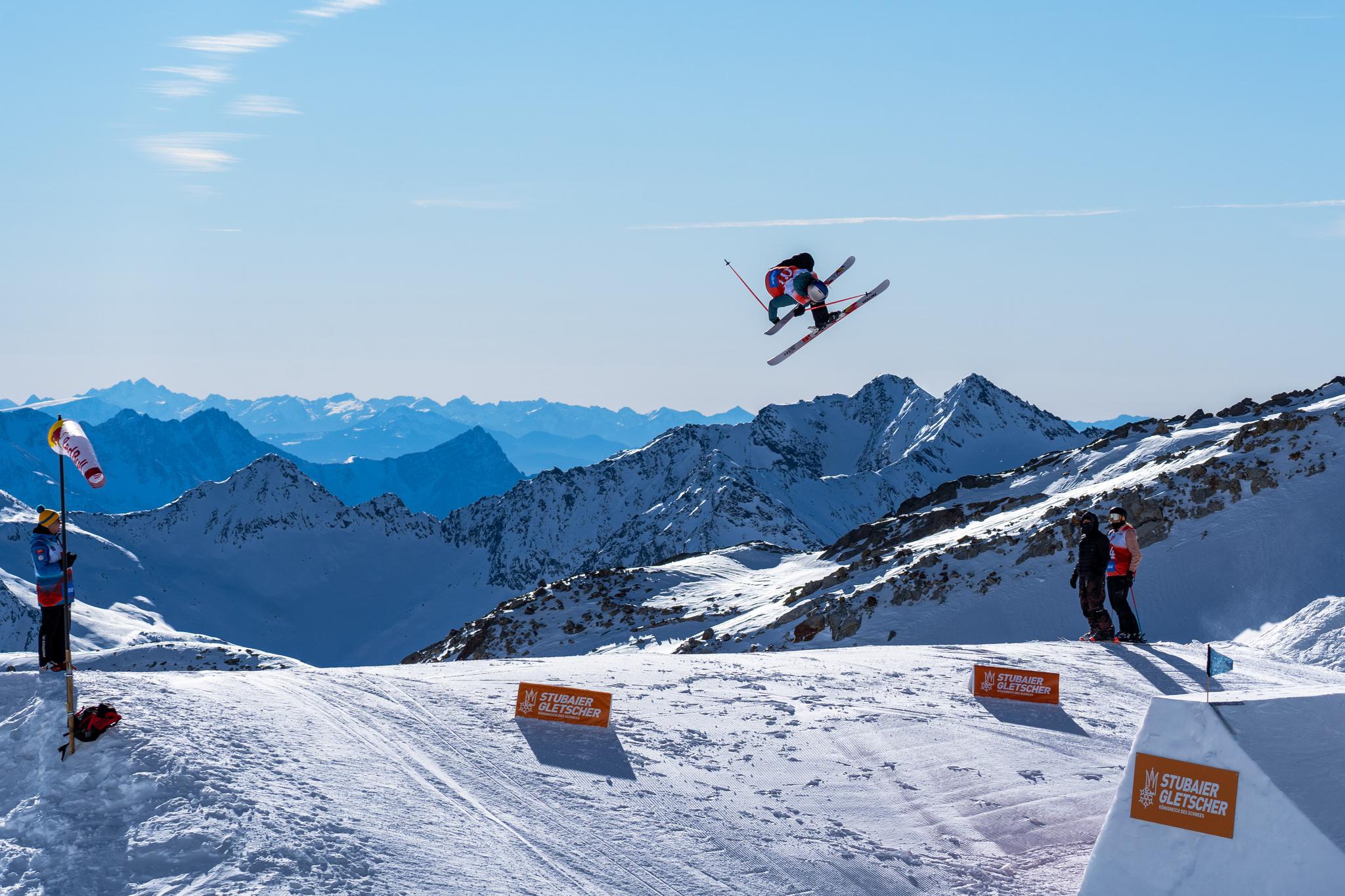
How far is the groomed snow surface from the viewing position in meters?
9.98

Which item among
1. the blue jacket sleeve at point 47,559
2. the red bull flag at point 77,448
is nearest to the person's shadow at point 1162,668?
the red bull flag at point 77,448

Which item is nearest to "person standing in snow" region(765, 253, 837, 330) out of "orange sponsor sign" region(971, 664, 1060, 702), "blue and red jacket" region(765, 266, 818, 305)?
"blue and red jacket" region(765, 266, 818, 305)

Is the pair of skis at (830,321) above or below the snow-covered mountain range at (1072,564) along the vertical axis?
above

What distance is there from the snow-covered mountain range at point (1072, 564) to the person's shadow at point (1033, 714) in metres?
9.26

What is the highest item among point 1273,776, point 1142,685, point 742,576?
point 1273,776

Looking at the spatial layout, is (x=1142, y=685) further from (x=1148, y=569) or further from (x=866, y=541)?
(x=866, y=541)

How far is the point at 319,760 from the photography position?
1218 centimetres

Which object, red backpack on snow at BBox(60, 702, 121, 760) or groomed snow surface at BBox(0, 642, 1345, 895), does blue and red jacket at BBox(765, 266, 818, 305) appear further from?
red backpack on snow at BBox(60, 702, 121, 760)

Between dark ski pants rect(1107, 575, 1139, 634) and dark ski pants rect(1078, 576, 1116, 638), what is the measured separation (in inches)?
8.6

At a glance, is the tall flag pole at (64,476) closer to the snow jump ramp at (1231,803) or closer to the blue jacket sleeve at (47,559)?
the blue jacket sleeve at (47,559)

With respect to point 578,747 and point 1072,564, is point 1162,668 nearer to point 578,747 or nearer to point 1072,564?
point 578,747

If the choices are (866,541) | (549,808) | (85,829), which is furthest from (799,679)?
(866,541)

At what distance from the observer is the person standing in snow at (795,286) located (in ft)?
79.8

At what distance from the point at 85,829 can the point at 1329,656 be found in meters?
21.2
